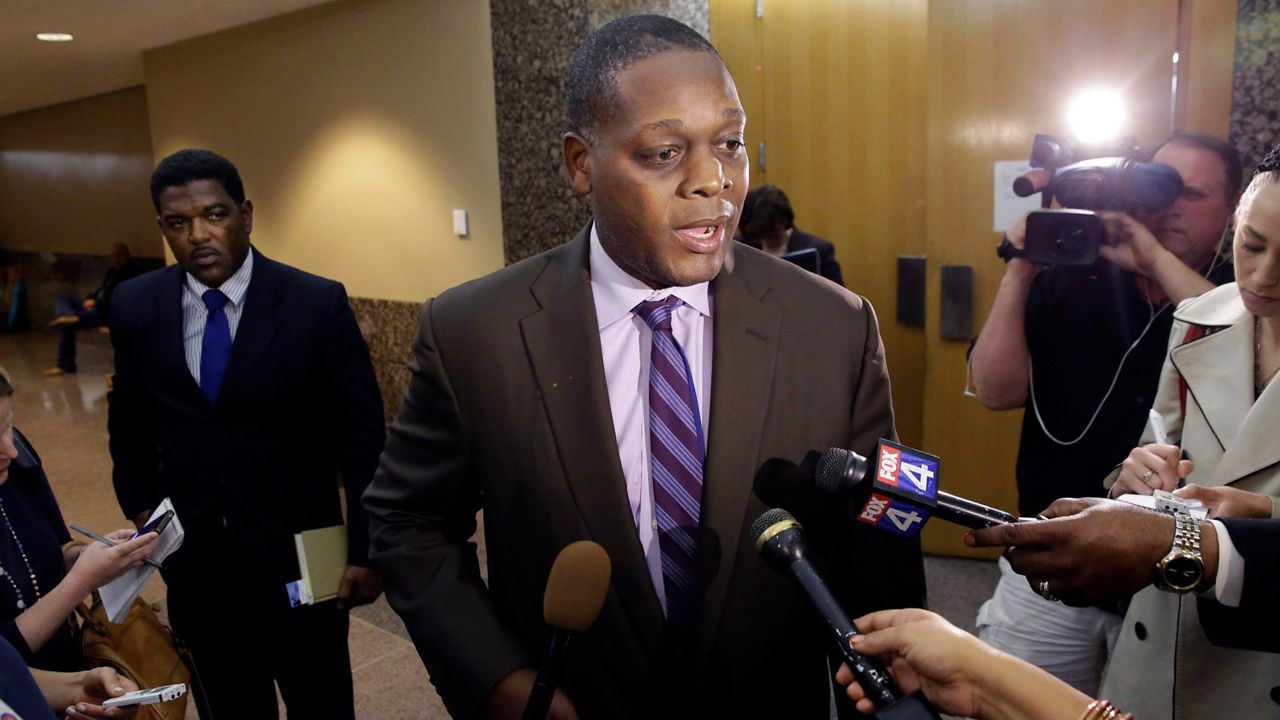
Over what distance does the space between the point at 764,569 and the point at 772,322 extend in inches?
13.8

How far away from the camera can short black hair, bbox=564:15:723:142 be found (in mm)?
1224

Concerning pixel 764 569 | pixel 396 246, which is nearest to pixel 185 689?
pixel 764 569

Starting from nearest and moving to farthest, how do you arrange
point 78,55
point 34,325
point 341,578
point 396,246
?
point 341,578
point 396,246
point 78,55
point 34,325

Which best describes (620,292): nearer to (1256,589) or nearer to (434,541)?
(434,541)

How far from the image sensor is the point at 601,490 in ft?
4.06

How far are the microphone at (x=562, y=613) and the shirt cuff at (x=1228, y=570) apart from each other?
32.8 inches

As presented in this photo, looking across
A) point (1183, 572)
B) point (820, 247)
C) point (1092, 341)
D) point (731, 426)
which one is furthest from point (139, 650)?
point (820, 247)

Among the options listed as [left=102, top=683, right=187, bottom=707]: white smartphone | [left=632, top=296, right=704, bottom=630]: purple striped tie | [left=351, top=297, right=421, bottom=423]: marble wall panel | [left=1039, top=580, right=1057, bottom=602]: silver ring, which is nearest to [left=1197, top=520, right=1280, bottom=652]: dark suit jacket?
[left=1039, top=580, right=1057, bottom=602]: silver ring

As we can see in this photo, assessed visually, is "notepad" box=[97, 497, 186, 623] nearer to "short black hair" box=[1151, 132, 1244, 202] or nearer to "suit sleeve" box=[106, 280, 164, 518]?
"suit sleeve" box=[106, 280, 164, 518]

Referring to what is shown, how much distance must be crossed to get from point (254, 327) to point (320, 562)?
57cm

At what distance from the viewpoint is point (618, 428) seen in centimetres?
131

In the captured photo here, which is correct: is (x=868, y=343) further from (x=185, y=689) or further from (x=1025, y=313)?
(x=185, y=689)

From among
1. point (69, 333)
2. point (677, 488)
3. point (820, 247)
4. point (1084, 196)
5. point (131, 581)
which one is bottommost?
point (69, 333)

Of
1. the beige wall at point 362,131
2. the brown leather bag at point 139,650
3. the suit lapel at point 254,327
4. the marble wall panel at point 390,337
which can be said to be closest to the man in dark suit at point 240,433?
the suit lapel at point 254,327
